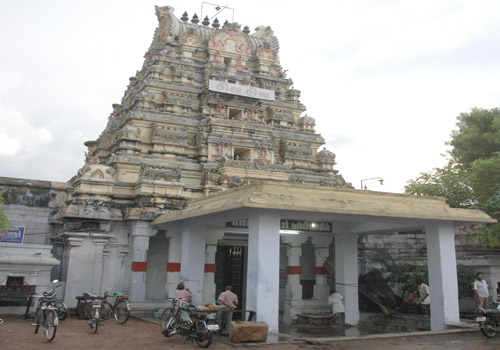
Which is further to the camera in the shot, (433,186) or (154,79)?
(433,186)

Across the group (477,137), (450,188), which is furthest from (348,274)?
(477,137)

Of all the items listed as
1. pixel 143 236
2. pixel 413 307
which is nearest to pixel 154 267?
pixel 143 236

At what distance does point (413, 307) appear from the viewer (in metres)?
20.4

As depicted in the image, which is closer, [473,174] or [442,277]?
[442,277]

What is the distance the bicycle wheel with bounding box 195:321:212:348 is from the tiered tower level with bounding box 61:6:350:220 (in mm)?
8652

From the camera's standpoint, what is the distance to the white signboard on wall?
27516mm

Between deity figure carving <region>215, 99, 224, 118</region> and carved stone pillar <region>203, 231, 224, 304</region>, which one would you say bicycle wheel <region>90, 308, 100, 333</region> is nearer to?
carved stone pillar <region>203, 231, 224, 304</region>

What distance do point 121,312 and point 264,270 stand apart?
5.84 m

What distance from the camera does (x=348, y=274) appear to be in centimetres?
1812

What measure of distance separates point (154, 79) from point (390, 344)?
21.4 metres

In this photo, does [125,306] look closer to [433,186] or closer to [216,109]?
[216,109]

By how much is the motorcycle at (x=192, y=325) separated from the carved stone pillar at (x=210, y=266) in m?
5.57

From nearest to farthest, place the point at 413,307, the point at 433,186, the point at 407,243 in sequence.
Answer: the point at 413,307, the point at 407,243, the point at 433,186

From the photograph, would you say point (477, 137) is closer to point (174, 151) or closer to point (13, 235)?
point (174, 151)
